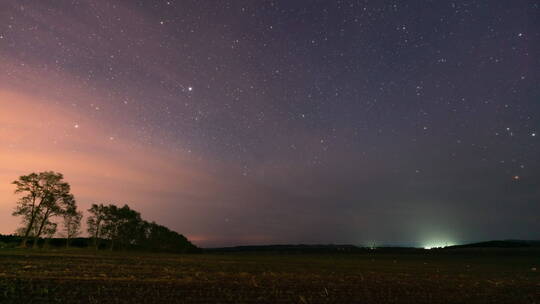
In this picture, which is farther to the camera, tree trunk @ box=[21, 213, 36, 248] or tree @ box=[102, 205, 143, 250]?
tree @ box=[102, 205, 143, 250]

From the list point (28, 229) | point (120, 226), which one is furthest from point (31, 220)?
point (120, 226)

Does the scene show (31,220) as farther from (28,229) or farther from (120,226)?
(120,226)

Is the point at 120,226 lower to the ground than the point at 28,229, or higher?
higher

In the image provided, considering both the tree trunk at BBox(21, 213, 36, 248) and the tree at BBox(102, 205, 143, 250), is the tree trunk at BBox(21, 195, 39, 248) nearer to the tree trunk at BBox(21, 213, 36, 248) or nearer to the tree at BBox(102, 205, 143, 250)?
the tree trunk at BBox(21, 213, 36, 248)

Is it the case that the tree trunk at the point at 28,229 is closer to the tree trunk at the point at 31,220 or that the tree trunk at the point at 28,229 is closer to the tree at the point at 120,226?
the tree trunk at the point at 31,220

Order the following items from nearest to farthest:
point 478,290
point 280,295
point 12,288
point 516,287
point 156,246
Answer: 1. point 12,288
2. point 280,295
3. point 478,290
4. point 516,287
5. point 156,246

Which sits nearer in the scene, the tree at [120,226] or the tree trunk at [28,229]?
the tree trunk at [28,229]

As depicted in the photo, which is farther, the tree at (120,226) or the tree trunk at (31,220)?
the tree at (120,226)

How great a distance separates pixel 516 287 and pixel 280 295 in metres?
19.4

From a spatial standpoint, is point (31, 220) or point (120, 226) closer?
point (31, 220)

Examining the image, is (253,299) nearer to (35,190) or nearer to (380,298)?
(380,298)

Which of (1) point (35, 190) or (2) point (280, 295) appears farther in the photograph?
(1) point (35, 190)

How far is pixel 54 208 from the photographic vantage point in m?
76.6

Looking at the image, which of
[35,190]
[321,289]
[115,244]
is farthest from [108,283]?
[115,244]
